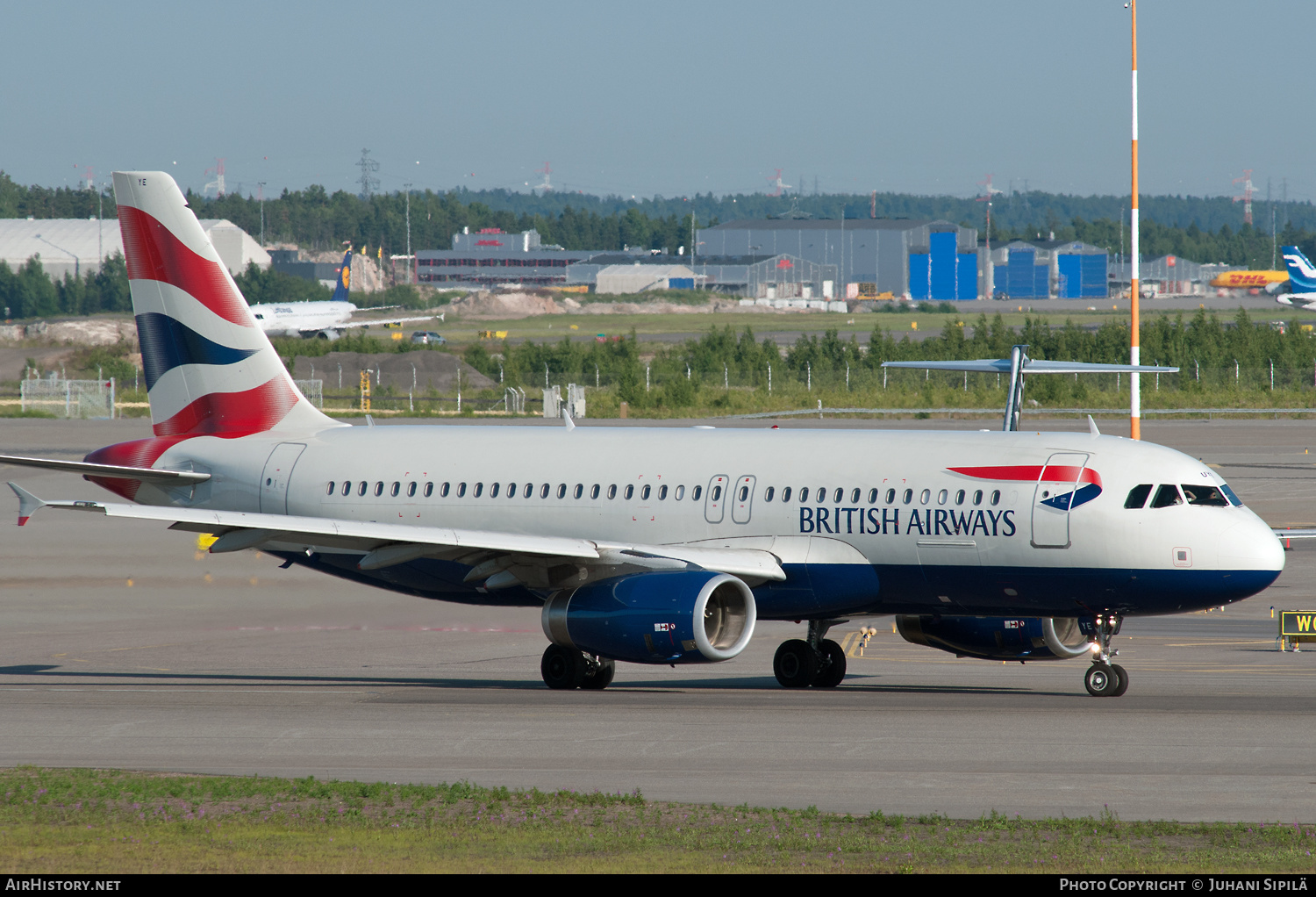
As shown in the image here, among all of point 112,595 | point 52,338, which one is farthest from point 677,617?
point 52,338

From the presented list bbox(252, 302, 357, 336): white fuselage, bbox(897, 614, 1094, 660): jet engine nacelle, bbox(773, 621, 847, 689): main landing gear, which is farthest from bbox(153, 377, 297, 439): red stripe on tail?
bbox(252, 302, 357, 336): white fuselage

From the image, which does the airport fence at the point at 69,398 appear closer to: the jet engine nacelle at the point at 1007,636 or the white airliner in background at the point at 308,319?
the white airliner in background at the point at 308,319

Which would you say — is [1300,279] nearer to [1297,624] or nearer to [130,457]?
[1297,624]

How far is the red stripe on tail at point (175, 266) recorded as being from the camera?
1300 inches

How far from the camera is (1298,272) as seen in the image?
554 ft

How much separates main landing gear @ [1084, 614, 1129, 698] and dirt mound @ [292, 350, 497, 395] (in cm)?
8831

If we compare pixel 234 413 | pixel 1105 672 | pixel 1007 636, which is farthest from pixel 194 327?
pixel 1105 672

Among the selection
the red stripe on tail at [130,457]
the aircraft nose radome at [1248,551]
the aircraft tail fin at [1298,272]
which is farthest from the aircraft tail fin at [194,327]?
the aircraft tail fin at [1298,272]

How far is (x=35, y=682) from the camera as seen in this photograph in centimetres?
2855

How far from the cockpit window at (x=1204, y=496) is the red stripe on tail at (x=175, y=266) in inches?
730

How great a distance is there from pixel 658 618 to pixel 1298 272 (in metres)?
159

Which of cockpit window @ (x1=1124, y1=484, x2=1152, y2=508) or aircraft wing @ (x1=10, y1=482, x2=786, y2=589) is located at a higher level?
cockpit window @ (x1=1124, y1=484, x2=1152, y2=508)

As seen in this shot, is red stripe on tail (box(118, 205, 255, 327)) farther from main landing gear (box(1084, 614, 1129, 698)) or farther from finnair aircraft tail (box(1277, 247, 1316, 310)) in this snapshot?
finnair aircraft tail (box(1277, 247, 1316, 310))

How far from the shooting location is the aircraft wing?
26125 mm
